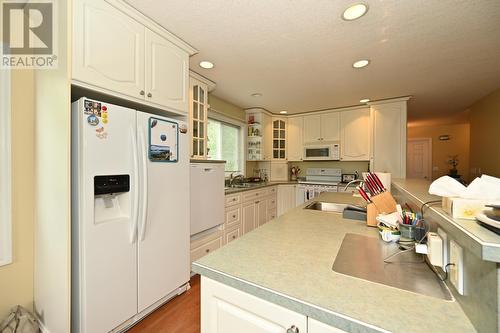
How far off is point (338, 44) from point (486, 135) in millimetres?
3467

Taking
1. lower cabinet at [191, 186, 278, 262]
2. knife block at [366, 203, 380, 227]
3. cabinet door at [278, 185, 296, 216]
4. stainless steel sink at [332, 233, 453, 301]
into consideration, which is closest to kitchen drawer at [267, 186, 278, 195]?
lower cabinet at [191, 186, 278, 262]

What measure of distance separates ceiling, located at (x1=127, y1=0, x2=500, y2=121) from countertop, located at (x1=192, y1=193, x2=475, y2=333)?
5.12 ft

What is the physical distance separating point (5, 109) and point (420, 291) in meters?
2.45

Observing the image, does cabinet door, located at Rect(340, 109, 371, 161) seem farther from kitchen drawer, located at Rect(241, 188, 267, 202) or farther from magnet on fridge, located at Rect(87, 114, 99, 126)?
magnet on fridge, located at Rect(87, 114, 99, 126)

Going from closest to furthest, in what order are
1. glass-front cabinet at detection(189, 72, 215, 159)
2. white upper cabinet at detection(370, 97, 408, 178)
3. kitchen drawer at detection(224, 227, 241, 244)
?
glass-front cabinet at detection(189, 72, 215, 159)
kitchen drawer at detection(224, 227, 241, 244)
white upper cabinet at detection(370, 97, 408, 178)

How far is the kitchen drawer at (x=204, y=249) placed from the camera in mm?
2225

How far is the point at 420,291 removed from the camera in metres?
0.64

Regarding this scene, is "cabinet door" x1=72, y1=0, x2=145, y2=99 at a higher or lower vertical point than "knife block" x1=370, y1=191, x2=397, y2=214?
higher

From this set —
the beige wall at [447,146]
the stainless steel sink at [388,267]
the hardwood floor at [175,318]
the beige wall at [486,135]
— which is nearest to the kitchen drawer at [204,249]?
the hardwood floor at [175,318]

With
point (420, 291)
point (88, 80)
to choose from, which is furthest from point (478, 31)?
point (88, 80)

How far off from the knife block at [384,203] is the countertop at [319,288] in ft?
1.32

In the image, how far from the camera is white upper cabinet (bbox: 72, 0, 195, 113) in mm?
1264

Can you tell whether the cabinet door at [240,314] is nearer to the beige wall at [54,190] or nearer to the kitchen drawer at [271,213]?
the beige wall at [54,190]

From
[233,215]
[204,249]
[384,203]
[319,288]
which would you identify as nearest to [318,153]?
[233,215]
